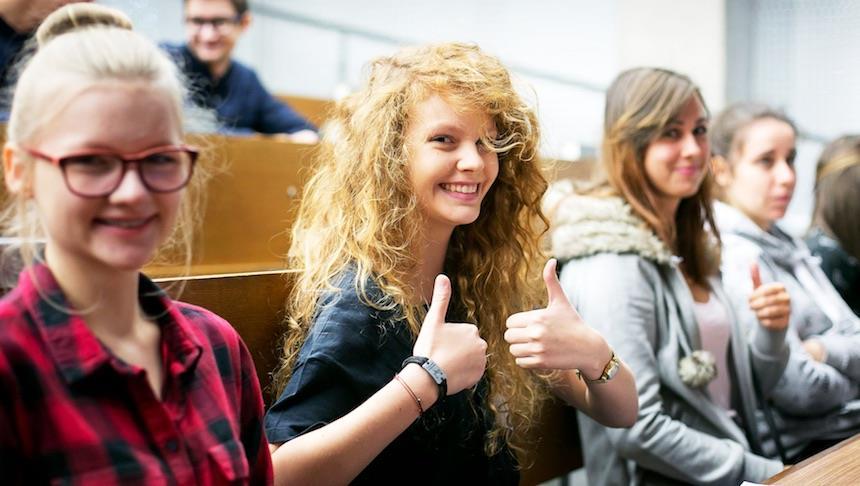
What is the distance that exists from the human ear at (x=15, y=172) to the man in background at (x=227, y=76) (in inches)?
69.5

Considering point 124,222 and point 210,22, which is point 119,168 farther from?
point 210,22

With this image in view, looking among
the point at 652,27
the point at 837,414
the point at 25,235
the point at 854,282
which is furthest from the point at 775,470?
the point at 652,27

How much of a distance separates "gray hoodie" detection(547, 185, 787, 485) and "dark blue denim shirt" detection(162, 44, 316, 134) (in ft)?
4.41

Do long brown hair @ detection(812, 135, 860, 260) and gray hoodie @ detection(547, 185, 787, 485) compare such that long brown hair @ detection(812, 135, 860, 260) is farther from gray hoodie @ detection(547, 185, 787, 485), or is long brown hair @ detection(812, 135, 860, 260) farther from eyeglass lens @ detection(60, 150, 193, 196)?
eyeglass lens @ detection(60, 150, 193, 196)

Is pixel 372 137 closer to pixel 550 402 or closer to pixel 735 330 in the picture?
pixel 550 402

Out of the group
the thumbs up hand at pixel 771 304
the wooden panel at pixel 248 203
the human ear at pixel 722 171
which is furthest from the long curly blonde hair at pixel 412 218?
the human ear at pixel 722 171

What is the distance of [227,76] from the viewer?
9.42 feet

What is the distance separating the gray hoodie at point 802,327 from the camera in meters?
2.08

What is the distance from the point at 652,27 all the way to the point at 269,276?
3.92m

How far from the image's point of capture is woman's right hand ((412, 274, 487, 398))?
113 centimetres

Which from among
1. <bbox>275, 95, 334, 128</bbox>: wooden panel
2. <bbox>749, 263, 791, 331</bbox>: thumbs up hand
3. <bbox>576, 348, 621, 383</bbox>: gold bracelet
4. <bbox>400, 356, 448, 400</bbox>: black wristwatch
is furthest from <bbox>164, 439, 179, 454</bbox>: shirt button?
<bbox>275, 95, 334, 128</bbox>: wooden panel

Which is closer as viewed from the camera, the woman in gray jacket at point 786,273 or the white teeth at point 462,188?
the white teeth at point 462,188

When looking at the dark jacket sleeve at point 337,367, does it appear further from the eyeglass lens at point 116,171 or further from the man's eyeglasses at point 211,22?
the man's eyeglasses at point 211,22

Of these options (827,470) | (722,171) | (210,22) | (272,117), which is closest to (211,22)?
(210,22)
